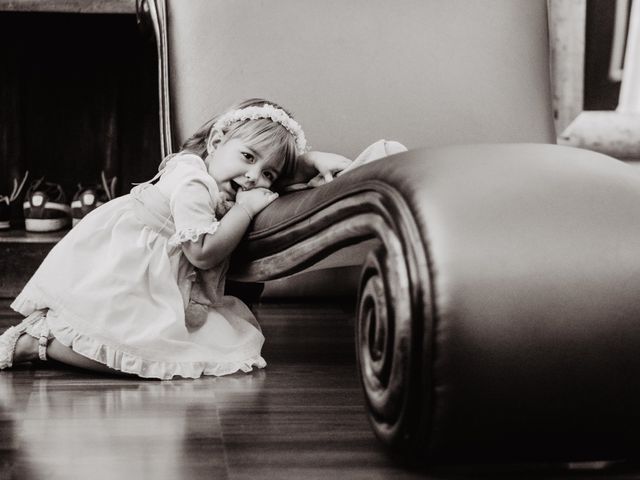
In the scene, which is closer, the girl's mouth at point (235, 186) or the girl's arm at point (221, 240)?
the girl's arm at point (221, 240)

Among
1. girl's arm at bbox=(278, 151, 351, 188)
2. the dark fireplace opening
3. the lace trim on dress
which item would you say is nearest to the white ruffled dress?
the lace trim on dress

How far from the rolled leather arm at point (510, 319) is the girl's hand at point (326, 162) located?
0.56m

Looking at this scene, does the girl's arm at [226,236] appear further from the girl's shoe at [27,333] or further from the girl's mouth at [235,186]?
the girl's shoe at [27,333]

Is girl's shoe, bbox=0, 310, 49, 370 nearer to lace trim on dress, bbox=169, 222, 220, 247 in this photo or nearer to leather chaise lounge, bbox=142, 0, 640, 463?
lace trim on dress, bbox=169, 222, 220, 247

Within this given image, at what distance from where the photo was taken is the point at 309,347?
5.18ft

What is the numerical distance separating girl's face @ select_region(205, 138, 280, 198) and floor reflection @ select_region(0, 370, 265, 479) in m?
0.31

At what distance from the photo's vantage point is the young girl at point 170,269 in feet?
4.19

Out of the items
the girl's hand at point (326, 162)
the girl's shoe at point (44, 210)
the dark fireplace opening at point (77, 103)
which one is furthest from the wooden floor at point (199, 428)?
the dark fireplace opening at point (77, 103)

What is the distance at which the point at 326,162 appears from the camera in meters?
1.40

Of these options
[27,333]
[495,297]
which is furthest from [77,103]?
[495,297]

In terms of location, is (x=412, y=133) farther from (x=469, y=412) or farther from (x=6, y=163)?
(x=6, y=163)

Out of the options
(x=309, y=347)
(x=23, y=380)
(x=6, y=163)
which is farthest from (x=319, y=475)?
(x=6, y=163)

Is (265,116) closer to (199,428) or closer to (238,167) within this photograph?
(238,167)

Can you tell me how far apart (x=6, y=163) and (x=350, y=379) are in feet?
4.64
